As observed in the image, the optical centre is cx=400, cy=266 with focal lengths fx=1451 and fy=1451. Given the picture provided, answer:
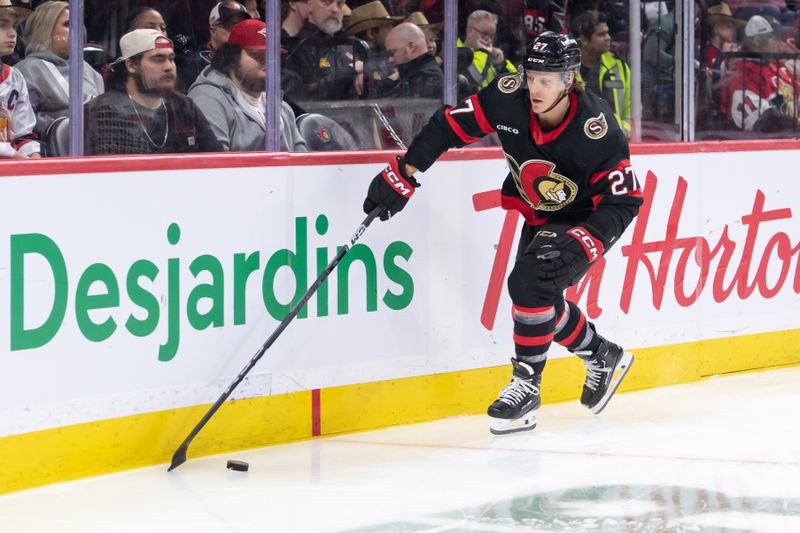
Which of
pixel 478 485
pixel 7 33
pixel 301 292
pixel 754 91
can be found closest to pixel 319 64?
pixel 301 292

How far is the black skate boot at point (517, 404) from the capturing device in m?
4.67

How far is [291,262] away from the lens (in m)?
4.57

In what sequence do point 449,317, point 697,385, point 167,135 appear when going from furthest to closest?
point 697,385, point 449,317, point 167,135

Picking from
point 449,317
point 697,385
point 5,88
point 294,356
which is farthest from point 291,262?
point 697,385

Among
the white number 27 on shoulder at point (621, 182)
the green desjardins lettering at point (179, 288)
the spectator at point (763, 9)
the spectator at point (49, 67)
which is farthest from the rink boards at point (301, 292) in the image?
the white number 27 on shoulder at point (621, 182)

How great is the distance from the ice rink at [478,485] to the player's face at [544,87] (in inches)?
42.5

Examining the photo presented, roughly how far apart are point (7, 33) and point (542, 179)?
174 centimetres

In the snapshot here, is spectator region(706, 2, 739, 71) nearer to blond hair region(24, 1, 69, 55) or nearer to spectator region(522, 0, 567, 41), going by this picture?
spectator region(522, 0, 567, 41)

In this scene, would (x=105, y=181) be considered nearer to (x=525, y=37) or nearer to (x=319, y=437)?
(x=319, y=437)

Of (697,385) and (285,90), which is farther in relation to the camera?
(697,385)

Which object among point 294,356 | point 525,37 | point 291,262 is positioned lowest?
point 294,356

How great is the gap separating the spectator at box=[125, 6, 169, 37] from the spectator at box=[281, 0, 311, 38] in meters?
0.47

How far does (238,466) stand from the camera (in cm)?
415

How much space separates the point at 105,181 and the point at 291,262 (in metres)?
0.73
